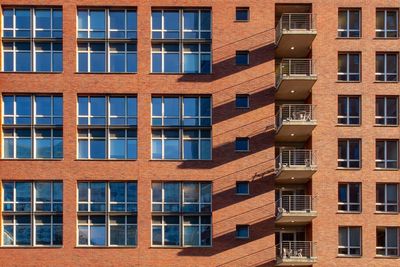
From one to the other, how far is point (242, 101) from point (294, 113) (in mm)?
3011

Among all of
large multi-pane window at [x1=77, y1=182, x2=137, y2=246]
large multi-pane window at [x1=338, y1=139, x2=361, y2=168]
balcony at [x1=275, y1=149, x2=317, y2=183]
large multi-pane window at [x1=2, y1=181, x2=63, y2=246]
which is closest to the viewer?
balcony at [x1=275, y1=149, x2=317, y2=183]

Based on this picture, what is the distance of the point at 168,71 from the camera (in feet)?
112

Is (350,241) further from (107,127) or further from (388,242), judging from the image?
(107,127)

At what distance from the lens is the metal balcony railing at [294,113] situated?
32812mm

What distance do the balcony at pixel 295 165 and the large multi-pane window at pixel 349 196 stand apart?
6.69ft

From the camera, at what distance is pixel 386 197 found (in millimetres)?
33625

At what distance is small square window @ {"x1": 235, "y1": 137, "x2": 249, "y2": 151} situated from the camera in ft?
111

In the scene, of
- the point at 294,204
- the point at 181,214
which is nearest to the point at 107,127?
the point at 181,214

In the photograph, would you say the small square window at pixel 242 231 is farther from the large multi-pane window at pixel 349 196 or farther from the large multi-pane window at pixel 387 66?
the large multi-pane window at pixel 387 66

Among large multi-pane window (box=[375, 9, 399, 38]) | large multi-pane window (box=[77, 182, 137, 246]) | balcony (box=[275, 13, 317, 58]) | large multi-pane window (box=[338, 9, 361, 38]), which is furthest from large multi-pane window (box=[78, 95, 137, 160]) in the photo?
large multi-pane window (box=[375, 9, 399, 38])

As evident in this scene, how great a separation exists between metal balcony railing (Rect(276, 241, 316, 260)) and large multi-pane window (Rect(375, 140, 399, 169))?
6025 mm

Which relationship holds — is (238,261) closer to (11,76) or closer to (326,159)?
(326,159)

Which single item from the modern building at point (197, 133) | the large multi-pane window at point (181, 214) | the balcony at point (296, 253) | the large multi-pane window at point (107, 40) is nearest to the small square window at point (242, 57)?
the modern building at point (197, 133)

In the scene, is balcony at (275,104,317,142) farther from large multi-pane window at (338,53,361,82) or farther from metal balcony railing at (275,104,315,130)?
large multi-pane window at (338,53,361,82)
